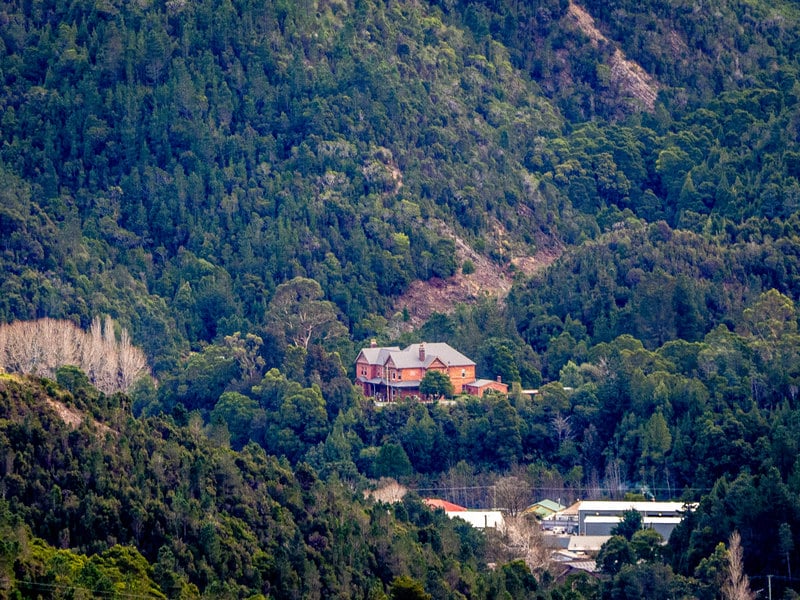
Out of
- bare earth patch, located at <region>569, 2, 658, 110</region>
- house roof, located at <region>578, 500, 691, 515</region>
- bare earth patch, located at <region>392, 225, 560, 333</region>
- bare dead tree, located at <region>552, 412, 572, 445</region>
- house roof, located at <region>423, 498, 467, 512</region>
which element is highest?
bare earth patch, located at <region>569, 2, 658, 110</region>

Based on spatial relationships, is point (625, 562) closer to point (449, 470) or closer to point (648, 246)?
point (449, 470)

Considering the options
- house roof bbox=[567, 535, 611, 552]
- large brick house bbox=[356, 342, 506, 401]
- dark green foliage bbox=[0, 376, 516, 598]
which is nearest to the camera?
dark green foliage bbox=[0, 376, 516, 598]

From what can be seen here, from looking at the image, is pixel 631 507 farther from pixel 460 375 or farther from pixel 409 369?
pixel 409 369

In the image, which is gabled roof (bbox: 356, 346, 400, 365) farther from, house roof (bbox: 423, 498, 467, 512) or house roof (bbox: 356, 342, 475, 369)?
house roof (bbox: 423, 498, 467, 512)

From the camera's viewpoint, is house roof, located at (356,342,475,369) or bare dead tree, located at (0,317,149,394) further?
house roof, located at (356,342,475,369)

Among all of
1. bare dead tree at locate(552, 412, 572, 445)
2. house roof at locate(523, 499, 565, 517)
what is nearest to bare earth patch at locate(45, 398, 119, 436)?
house roof at locate(523, 499, 565, 517)

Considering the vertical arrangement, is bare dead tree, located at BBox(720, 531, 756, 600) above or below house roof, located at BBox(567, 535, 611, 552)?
below

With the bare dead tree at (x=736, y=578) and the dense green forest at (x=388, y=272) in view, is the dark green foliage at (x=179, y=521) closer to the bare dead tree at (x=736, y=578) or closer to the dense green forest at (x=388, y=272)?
the dense green forest at (x=388, y=272)
